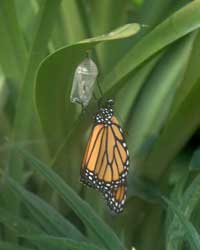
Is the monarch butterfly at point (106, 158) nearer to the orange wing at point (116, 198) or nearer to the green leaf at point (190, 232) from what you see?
the orange wing at point (116, 198)

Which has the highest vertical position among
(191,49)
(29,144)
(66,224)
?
(191,49)

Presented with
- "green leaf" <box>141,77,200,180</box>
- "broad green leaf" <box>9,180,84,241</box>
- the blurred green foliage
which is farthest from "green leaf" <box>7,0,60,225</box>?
"green leaf" <box>141,77,200,180</box>

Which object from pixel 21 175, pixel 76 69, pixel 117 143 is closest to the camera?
pixel 76 69

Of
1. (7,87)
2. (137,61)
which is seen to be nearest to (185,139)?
(137,61)

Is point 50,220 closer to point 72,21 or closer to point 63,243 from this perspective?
point 63,243

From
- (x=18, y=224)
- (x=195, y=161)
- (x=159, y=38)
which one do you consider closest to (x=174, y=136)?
(x=195, y=161)

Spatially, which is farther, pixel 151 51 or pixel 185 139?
pixel 185 139

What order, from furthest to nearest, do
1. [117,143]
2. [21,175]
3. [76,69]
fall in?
[21,175]
[117,143]
[76,69]

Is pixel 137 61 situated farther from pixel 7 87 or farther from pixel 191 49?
pixel 7 87
